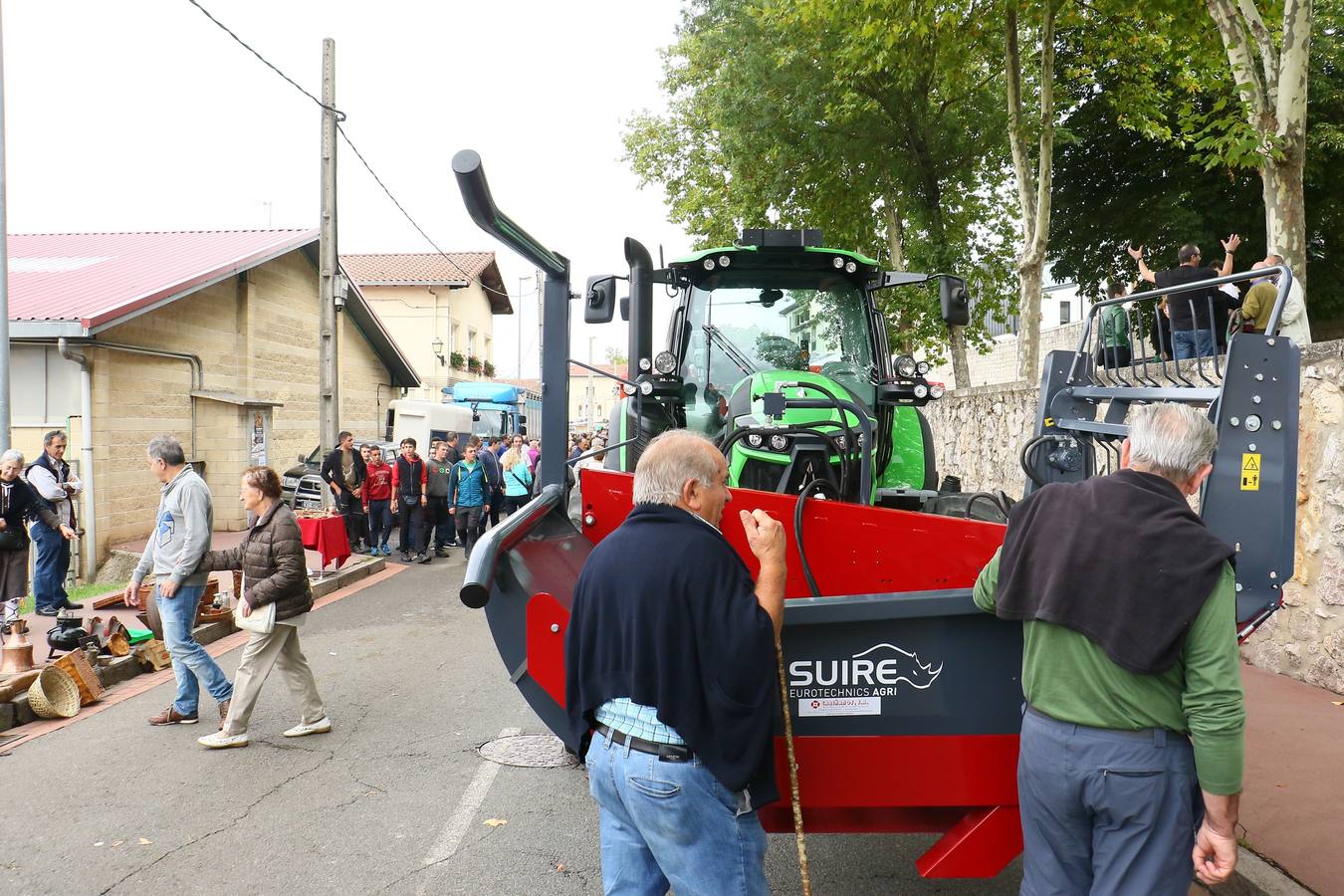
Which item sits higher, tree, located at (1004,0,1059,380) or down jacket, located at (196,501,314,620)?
tree, located at (1004,0,1059,380)

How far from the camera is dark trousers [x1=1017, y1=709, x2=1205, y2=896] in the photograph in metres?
2.44

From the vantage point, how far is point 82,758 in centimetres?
579

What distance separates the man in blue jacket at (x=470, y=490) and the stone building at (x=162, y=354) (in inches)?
201

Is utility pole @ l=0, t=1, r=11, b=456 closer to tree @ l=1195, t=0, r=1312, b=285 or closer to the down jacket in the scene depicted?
the down jacket

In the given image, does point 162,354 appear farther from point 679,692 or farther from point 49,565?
point 679,692

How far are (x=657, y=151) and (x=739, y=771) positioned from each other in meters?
27.1

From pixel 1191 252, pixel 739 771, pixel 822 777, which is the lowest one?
pixel 822 777

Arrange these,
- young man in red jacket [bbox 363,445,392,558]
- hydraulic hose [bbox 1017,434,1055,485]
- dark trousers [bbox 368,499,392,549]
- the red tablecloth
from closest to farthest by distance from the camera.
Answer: hydraulic hose [bbox 1017,434,1055,485] → the red tablecloth → young man in red jacket [bbox 363,445,392,558] → dark trousers [bbox 368,499,392,549]

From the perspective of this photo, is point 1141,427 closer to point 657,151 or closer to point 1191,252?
point 1191,252

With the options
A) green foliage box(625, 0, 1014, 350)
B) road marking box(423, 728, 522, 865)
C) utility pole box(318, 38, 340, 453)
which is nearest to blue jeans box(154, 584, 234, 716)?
road marking box(423, 728, 522, 865)

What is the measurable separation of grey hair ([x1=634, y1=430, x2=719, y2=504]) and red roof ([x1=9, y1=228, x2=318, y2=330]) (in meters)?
13.2

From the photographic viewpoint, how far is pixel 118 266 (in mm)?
17859

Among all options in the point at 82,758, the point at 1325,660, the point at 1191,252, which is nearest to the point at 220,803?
the point at 82,758

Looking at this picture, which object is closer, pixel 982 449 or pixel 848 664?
pixel 848 664
